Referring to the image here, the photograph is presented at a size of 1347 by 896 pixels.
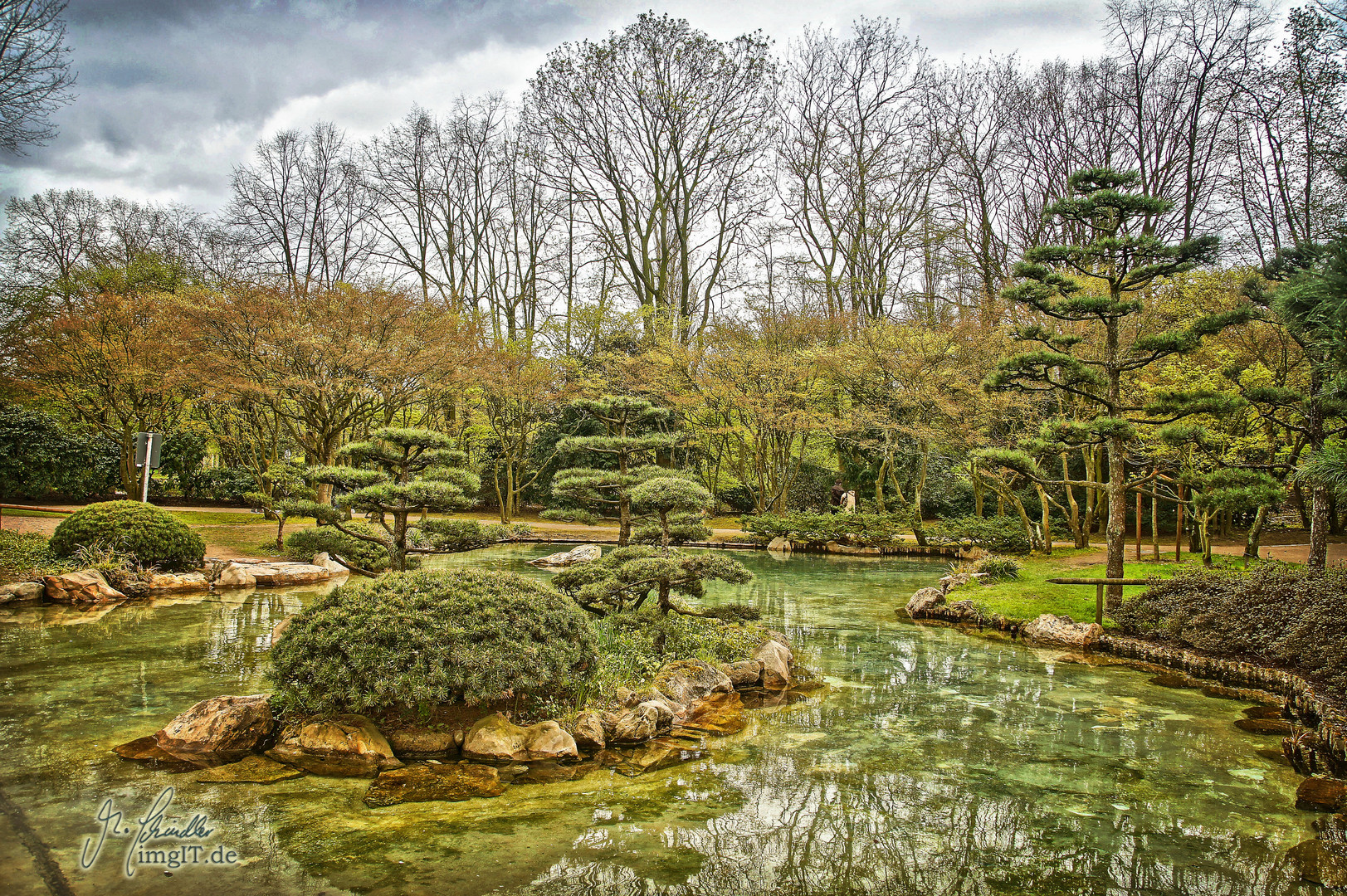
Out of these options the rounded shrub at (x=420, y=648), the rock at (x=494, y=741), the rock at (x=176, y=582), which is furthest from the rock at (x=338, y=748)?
the rock at (x=176, y=582)

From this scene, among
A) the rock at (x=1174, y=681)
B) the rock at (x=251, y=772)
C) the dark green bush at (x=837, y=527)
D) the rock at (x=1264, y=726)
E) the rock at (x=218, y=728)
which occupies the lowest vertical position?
the rock at (x=1174, y=681)

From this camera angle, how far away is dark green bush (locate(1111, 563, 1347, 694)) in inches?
229

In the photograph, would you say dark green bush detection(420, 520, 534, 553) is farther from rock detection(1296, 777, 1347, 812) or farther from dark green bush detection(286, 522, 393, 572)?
rock detection(1296, 777, 1347, 812)

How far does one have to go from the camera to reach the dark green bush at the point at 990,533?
13914 millimetres

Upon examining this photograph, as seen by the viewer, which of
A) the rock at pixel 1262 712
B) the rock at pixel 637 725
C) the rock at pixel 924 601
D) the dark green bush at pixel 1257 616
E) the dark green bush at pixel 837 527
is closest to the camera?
the rock at pixel 637 725

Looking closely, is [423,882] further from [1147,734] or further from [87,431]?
[87,431]

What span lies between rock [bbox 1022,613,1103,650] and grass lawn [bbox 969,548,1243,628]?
12.6 inches

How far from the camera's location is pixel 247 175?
67.7ft

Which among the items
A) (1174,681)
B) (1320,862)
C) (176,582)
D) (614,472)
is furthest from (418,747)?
(176,582)

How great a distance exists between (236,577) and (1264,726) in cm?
1226

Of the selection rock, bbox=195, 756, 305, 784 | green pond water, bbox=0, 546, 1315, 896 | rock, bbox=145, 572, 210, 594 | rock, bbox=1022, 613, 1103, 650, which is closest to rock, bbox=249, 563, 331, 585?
rock, bbox=145, 572, 210, 594

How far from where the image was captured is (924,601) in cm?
928

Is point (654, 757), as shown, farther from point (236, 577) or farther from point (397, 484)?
point (236, 577)
